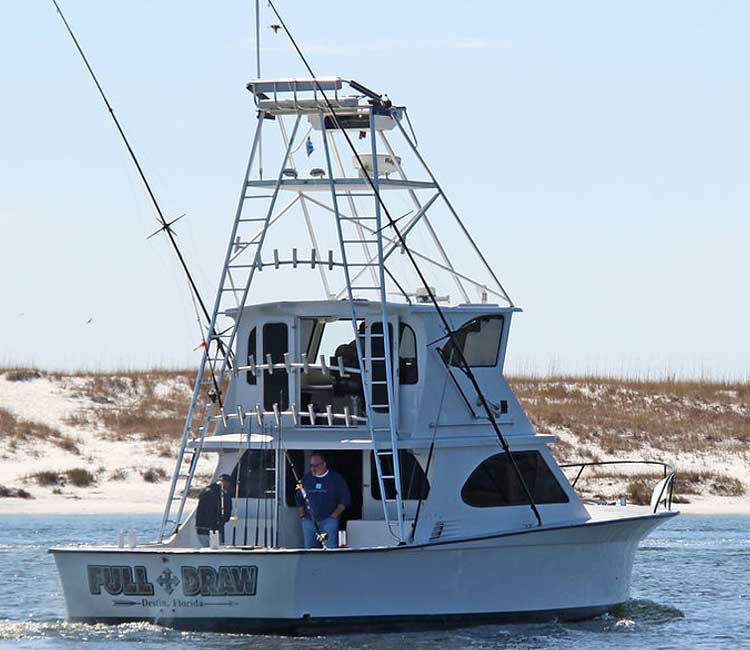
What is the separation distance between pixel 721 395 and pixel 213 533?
3387 centimetres

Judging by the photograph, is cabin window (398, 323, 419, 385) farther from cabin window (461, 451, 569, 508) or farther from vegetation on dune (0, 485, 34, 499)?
vegetation on dune (0, 485, 34, 499)

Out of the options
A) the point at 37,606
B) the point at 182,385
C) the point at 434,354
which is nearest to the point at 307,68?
the point at 434,354

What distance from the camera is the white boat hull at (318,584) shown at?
2255 cm

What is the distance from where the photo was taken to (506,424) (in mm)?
24828

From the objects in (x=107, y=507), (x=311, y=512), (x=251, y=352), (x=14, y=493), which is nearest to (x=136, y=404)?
(x=14, y=493)

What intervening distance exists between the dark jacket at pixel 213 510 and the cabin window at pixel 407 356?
2.54 m

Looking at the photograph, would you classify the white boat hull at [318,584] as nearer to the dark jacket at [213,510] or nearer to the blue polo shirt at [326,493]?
the dark jacket at [213,510]

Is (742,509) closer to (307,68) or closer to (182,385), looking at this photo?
(182,385)

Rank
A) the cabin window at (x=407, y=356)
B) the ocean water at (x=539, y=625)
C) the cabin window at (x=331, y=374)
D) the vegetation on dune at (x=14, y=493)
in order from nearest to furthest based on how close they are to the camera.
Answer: the ocean water at (x=539, y=625)
the cabin window at (x=331, y=374)
the cabin window at (x=407, y=356)
the vegetation on dune at (x=14, y=493)

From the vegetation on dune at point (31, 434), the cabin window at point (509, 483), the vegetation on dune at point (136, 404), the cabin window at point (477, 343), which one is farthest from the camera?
the vegetation on dune at point (136, 404)

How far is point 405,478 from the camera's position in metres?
24.0

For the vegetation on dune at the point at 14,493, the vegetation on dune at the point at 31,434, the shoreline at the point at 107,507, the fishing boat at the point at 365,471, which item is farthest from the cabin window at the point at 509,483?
the vegetation on dune at the point at 31,434

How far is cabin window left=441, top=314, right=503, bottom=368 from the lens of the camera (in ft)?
80.2

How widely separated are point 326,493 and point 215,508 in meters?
1.45
